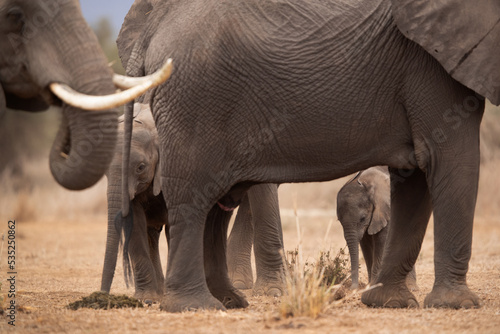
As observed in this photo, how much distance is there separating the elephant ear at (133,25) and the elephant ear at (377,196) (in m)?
3.02

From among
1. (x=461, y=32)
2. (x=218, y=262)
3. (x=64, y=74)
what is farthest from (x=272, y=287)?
(x=64, y=74)

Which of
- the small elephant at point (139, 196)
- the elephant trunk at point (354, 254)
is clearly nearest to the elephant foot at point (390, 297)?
the elephant trunk at point (354, 254)

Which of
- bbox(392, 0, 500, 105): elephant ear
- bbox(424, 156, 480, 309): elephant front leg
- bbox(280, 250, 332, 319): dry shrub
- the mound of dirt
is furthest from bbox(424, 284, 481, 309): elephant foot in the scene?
the mound of dirt

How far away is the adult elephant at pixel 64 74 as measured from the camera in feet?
15.6

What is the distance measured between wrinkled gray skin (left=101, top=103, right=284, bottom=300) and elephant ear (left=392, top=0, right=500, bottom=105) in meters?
2.43

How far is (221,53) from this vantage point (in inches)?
237

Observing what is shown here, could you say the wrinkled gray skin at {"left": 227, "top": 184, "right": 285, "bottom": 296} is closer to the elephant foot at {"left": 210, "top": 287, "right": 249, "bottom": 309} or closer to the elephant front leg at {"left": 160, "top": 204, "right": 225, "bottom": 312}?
the elephant foot at {"left": 210, "top": 287, "right": 249, "bottom": 309}

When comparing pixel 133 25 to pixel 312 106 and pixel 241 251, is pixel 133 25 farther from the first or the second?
pixel 241 251

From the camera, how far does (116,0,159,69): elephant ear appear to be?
269 inches

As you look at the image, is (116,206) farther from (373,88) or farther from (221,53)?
(373,88)

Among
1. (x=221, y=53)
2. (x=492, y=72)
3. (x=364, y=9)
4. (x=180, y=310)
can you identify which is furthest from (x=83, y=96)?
(x=492, y=72)

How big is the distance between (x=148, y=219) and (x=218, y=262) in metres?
1.76

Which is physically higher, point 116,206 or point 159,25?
point 159,25

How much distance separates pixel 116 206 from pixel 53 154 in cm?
280
